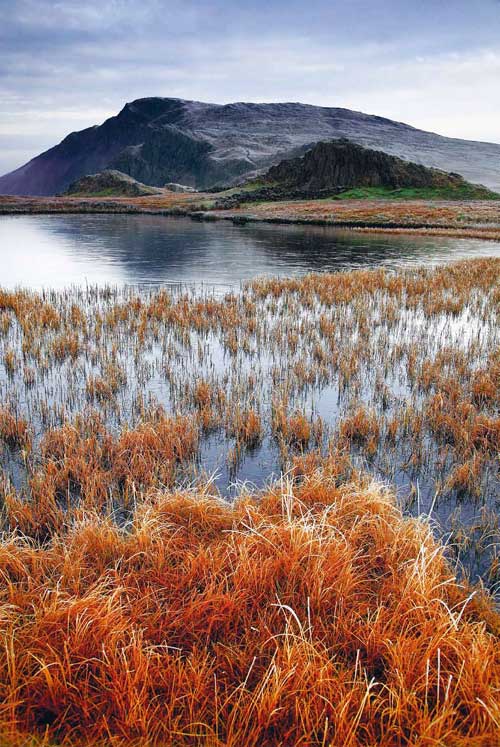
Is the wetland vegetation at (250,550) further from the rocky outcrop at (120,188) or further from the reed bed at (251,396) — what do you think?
the rocky outcrop at (120,188)

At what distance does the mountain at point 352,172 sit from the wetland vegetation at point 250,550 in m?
130

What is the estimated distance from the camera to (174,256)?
36031 millimetres

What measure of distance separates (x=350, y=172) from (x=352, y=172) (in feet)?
1.83

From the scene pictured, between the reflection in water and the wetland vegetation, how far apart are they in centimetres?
1604

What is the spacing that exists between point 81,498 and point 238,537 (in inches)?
92.5

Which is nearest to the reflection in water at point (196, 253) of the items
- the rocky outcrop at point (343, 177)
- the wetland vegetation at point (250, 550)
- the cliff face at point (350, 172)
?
the wetland vegetation at point (250, 550)

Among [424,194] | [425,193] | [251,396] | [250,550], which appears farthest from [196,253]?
[425,193]

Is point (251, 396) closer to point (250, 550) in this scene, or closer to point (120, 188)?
point (250, 550)

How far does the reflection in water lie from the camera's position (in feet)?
91.9

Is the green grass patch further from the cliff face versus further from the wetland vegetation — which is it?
the wetland vegetation

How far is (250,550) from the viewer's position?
16.2 feet

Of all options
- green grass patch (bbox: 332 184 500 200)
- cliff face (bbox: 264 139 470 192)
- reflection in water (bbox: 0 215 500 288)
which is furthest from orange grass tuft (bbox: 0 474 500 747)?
cliff face (bbox: 264 139 470 192)

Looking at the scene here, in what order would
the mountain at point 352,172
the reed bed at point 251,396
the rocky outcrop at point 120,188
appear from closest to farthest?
the reed bed at point 251,396 < the mountain at point 352,172 < the rocky outcrop at point 120,188

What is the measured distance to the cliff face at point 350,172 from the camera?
132 metres
